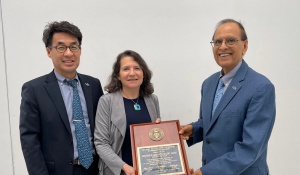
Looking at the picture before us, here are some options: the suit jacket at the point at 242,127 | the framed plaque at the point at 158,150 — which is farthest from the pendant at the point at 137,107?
the suit jacket at the point at 242,127

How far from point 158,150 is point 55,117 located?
706 mm

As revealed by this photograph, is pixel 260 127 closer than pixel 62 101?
Yes

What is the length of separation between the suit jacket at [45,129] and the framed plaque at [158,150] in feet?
1.51

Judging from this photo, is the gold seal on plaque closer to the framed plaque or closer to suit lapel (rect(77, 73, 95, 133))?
the framed plaque

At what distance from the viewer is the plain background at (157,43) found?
2344 millimetres

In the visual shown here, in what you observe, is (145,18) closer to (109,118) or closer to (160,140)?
(109,118)

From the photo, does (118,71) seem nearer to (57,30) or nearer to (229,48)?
(57,30)

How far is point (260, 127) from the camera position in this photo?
1.27 m

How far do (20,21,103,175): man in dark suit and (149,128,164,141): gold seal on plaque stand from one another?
0.46 metres

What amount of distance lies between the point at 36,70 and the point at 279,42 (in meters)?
2.66

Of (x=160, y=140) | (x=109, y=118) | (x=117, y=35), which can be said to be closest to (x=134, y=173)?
(x=160, y=140)

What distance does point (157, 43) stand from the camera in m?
2.44

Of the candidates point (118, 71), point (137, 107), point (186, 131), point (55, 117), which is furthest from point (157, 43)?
point (55, 117)

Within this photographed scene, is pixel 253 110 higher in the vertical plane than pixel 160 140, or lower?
higher
